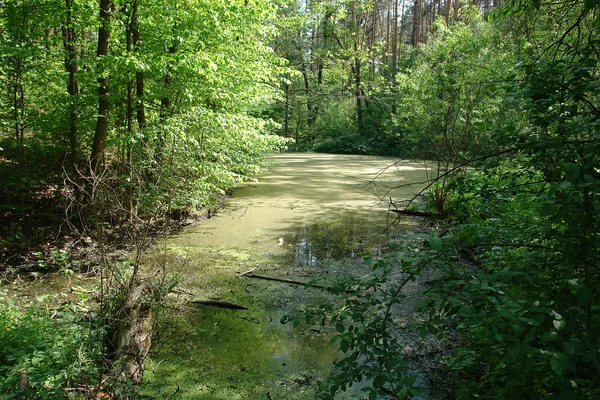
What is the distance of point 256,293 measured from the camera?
4840 millimetres

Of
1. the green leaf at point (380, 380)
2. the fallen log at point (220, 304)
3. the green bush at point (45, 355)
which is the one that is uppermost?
the green leaf at point (380, 380)

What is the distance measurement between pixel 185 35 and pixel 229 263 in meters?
3.48

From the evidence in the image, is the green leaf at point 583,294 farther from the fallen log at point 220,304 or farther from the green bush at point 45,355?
the fallen log at point 220,304

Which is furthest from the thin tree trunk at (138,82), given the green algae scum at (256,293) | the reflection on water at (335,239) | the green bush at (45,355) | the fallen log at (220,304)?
the green bush at (45,355)

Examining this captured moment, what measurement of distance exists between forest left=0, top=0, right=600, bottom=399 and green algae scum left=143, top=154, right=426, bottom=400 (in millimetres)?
316

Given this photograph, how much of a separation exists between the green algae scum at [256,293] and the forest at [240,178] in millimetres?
316

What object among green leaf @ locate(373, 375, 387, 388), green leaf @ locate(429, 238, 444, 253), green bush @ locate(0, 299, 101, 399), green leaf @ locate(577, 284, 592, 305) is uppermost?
green leaf @ locate(429, 238, 444, 253)

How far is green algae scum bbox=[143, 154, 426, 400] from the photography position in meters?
3.19

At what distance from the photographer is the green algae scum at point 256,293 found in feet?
10.5

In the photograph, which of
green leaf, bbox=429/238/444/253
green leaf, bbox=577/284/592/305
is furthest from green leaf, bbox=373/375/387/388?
green leaf, bbox=577/284/592/305

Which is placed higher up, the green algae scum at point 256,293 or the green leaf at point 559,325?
the green leaf at point 559,325

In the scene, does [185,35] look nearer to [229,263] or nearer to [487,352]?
[229,263]

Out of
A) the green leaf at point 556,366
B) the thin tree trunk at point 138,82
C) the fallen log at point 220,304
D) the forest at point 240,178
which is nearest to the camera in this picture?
the green leaf at point 556,366

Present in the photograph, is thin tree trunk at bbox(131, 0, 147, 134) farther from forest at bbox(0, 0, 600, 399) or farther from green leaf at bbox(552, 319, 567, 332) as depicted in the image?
green leaf at bbox(552, 319, 567, 332)
